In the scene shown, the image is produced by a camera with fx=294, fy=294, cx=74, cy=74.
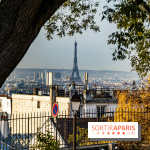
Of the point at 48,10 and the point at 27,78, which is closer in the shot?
the point at 48,10

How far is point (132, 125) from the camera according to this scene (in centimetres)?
1324

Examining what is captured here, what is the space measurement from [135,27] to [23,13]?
7.37 meters

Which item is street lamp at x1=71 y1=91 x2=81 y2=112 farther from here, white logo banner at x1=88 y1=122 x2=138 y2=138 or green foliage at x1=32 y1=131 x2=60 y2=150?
white logo banner at x1=88 y1=122 x2=138 y2=138

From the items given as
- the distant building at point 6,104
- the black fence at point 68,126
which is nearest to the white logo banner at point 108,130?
the black fence at point 68,126

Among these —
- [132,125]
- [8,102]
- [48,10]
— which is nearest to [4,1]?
[48,10]

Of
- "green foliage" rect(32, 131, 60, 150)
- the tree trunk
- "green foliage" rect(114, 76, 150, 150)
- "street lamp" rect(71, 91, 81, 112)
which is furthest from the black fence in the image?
the tree trunk

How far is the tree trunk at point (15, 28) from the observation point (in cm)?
426

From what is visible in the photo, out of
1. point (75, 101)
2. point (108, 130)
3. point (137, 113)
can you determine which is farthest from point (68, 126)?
point (137, 113)

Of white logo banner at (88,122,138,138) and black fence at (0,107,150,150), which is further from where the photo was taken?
white logo banner at (88,122,138,138)

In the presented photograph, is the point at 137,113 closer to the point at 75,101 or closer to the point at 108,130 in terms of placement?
the point at 108,130

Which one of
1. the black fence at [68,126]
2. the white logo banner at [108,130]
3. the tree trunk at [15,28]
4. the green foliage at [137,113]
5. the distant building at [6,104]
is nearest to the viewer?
the tree trunk at [15,28]

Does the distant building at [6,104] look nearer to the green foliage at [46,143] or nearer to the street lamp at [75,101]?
the green foliage at [46,143]

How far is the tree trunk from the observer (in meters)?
4.26

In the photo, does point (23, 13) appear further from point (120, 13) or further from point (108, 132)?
point (108, 132)
